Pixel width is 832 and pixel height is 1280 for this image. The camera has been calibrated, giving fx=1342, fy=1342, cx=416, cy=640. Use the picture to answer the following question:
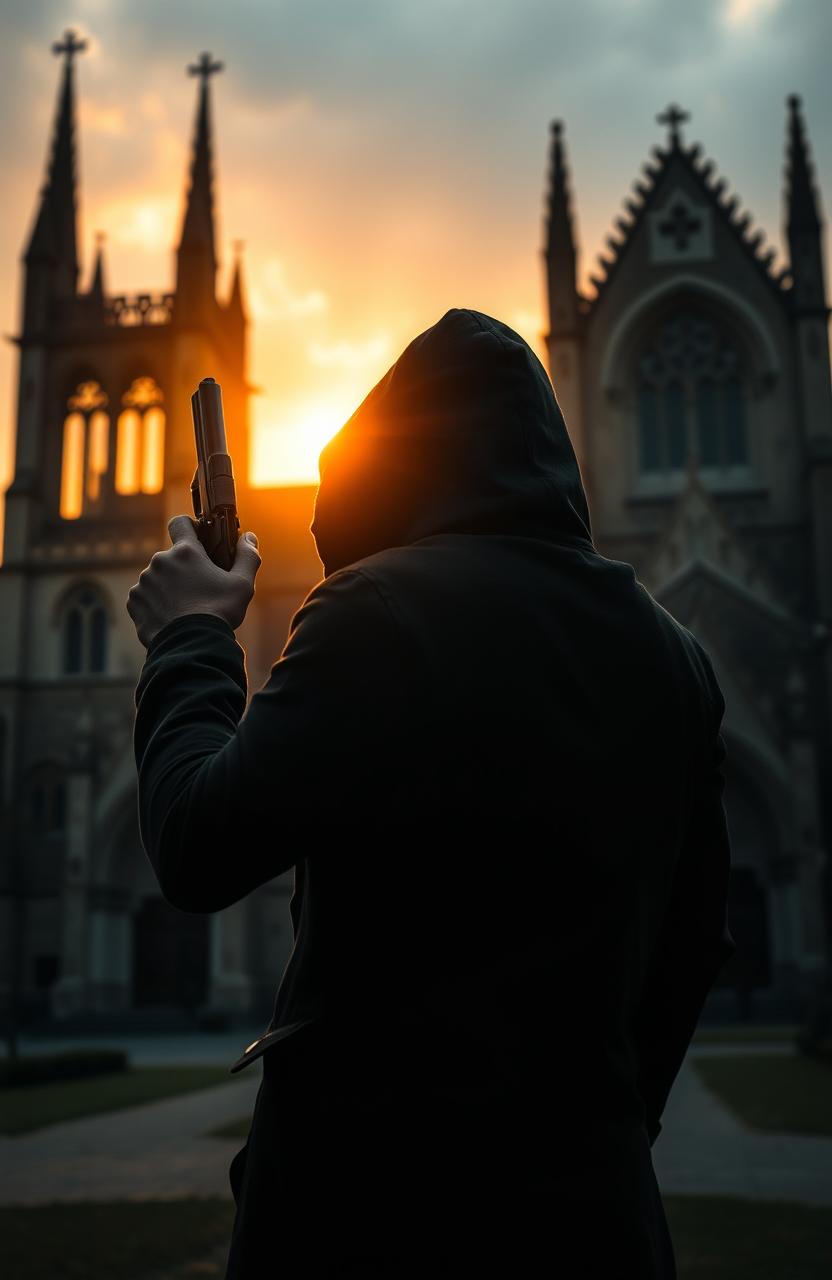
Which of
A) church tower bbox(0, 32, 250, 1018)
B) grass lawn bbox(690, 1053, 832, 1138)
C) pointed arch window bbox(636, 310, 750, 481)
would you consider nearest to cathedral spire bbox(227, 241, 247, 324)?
church tower bbox(0, 32, 250, 1018)

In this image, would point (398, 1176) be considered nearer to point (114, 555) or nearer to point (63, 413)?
point (114, 555)

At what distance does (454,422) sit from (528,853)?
0.58 metres

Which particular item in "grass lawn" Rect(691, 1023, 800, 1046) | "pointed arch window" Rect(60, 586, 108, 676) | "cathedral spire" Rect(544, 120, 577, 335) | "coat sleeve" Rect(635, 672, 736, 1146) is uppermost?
"cathedral spire" Rect(544, 120, 577, 335)

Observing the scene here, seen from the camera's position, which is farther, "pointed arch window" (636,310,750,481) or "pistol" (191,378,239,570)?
"pointed arch window" (636,310,750,481)

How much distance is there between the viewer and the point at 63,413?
43750mm

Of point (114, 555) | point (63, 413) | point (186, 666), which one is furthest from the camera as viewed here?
point (63, 413)

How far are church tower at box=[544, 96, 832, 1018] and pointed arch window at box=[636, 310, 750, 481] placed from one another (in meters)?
0.05

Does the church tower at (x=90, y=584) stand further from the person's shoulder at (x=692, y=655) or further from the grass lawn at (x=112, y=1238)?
the person's shoulder at (x=692, y=655)

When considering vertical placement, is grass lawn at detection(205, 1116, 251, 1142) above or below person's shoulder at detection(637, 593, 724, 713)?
below

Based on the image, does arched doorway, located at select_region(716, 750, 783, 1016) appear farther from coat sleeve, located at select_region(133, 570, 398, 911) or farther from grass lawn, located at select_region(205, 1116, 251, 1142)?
coat sleeve, located at select_region(133, 570, 398, 911)

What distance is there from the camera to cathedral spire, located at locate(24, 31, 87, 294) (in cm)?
4475

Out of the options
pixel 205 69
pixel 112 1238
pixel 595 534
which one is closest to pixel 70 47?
pixel 205 69

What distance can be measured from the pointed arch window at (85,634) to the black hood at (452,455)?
39.5 m

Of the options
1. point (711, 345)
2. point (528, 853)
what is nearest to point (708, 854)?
point (528, 853)
